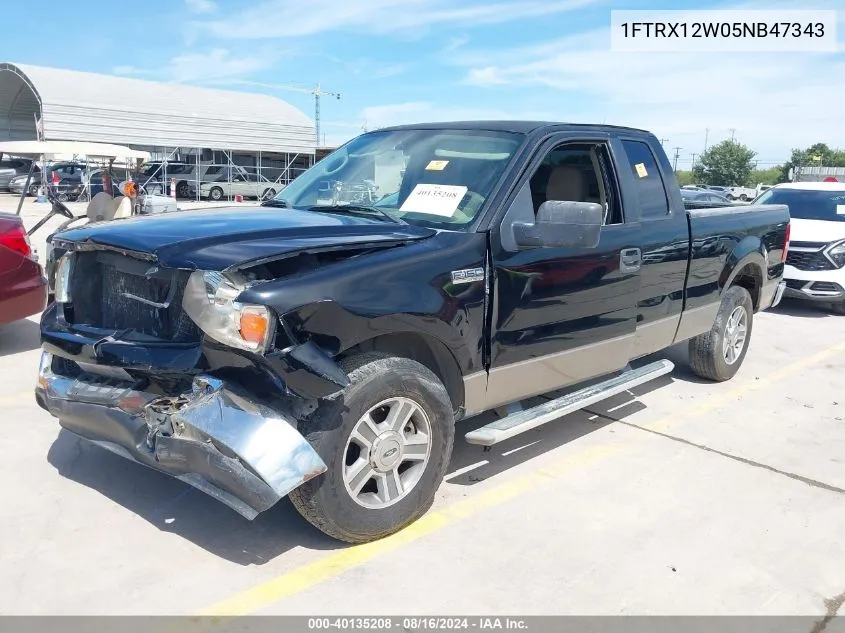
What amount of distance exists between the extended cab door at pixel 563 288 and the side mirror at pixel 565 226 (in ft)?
0.46

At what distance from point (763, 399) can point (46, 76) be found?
35777mm

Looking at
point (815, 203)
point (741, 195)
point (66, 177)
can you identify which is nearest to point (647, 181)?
point (815, 203)

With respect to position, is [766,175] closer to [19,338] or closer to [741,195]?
[741,195]

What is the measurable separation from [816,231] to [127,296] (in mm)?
9614

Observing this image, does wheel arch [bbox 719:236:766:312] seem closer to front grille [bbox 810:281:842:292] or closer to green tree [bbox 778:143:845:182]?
front grille [bbox 810:281:842:292]

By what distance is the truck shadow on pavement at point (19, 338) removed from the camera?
22.1 ft

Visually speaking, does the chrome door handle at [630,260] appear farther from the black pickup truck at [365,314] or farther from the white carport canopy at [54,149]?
the white carport canopy at [54,149]

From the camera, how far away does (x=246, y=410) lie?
2.90 metres

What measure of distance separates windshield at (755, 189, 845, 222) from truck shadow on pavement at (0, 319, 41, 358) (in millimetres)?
9661

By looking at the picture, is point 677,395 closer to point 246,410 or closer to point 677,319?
point 677,319

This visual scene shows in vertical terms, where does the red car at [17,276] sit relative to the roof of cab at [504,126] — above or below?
below

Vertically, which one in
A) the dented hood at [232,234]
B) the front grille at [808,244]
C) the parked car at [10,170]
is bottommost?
the front grille at [808,244]

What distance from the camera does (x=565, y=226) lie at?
369 cm
